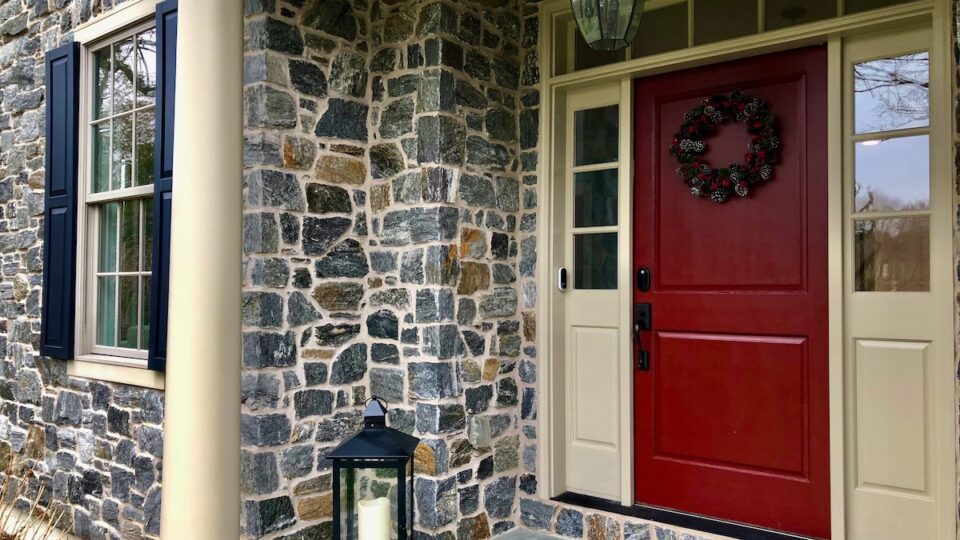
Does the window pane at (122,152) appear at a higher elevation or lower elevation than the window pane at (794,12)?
lower

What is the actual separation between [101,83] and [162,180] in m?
1.13

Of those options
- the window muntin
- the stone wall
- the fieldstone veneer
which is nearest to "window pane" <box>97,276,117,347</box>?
the window muntin

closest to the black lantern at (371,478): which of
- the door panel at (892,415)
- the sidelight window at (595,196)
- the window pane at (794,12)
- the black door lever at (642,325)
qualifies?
the black door lever at (642,325)

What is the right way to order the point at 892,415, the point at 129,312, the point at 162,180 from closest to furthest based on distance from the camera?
the point at 892,415
the point at 162,180
the point at 129,312

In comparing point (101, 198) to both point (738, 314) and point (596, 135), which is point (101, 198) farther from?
point (738, 314)

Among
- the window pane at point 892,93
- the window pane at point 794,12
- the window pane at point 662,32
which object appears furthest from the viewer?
the window pane at point 662,32

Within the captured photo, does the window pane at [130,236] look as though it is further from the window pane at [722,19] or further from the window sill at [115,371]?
the window pane at [722,19]

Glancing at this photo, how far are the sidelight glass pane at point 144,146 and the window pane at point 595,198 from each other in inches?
87.8

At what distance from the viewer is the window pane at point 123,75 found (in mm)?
4160

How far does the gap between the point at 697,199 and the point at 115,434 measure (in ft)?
10.4

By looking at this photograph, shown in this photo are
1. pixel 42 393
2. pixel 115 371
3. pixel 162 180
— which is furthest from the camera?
pixel 42 393

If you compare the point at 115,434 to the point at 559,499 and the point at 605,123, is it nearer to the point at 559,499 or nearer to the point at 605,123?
the point at 559,499

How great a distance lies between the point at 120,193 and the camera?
13.5 ft


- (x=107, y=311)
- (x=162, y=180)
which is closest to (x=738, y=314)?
(x=162, y=180)
